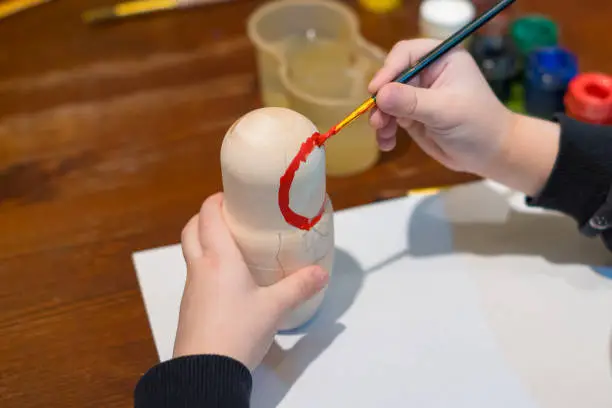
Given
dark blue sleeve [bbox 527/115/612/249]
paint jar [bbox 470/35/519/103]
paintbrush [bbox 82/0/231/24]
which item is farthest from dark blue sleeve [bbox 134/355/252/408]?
paintbrush [bbox 82/0/231/24]

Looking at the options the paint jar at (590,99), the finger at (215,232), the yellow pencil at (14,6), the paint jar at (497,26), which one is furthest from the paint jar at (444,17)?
the yellow pencil at (14,6)

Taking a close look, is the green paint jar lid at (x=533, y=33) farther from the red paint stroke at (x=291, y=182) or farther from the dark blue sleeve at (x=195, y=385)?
the dark blue sleeve at (x=195, y=385)

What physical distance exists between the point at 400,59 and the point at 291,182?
15 cm

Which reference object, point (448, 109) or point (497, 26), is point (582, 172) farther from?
point (497, 26)

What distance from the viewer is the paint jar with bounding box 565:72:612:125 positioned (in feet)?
2.16

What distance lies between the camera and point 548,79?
0.73m

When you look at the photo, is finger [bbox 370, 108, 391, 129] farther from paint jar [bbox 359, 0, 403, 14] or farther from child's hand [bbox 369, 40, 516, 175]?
paint jar [bbox 359, 0, 403, 14]

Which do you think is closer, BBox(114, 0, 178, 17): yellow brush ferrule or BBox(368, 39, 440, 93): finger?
BBox(368, 39, 440, 93): finger

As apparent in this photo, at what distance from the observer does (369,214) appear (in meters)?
0.67

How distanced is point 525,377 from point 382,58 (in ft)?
1.06

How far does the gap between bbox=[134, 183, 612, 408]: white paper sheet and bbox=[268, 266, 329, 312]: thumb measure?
0.06m

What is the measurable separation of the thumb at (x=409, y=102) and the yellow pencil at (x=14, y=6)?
1.79ft

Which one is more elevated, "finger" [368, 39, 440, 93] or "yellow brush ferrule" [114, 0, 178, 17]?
"finger" [368, 39, 440, 93]

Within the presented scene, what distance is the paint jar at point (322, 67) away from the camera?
0.69 m
